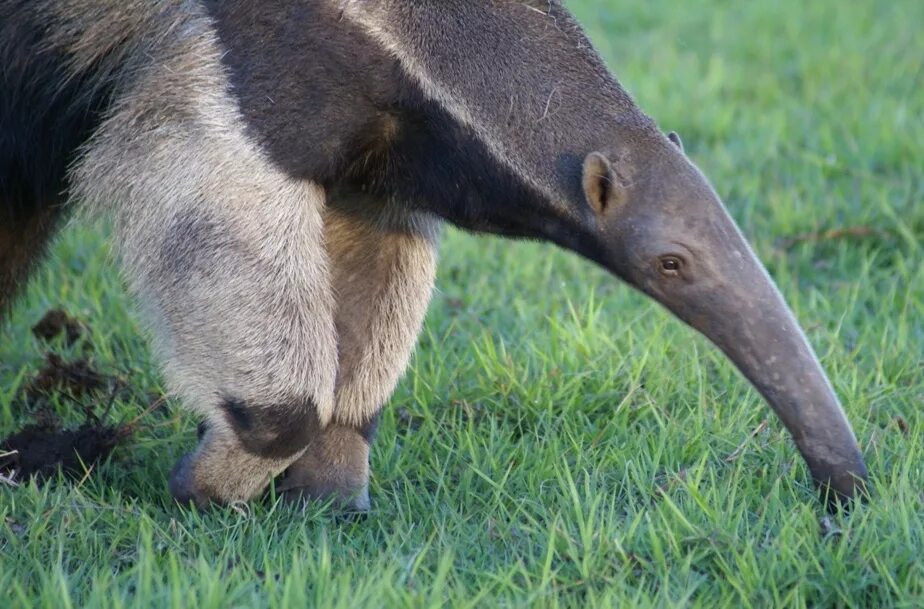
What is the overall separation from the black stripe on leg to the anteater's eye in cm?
103

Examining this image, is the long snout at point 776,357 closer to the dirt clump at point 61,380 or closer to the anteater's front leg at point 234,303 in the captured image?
the anteater's front leg at point 234,303

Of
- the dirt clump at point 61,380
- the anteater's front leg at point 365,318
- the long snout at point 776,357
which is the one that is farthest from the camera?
the dirt clump at point 61,380

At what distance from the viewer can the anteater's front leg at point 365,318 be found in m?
4.14

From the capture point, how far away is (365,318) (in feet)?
13.9

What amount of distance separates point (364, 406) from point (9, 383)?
1392 mm

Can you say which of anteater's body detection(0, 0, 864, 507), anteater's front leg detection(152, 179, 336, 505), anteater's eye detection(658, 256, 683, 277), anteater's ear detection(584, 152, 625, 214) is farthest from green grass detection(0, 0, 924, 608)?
anteater's ear detection(584, 152, 625, 214)

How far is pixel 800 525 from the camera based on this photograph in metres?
3.53

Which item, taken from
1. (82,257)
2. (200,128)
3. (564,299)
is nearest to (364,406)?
(200,128)

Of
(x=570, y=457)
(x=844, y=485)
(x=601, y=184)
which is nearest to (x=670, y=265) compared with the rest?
(x=601, y=184)

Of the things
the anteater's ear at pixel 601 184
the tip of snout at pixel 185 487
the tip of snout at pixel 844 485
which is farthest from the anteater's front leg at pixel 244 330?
the tip of snout at pixel 844 485

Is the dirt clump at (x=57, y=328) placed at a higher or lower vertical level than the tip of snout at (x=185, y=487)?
lower

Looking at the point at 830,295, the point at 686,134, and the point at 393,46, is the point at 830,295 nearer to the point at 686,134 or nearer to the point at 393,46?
the point at 686,134

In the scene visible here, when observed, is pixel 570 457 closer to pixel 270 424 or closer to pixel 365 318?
pixel 365 318

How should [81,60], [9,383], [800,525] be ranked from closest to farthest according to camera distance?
[800,525]
[81,60]
[9,383]
